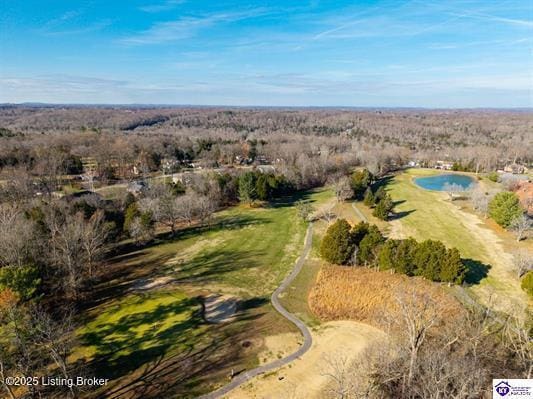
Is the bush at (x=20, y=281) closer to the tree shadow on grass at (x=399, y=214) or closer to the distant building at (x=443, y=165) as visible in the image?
the tree shadow on grass at (x=399, y=214)

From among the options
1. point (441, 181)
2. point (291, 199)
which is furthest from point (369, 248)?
point (441, 181)

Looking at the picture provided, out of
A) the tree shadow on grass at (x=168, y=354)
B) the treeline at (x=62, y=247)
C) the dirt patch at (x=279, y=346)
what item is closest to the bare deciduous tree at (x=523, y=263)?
the dirt patch at (x=279, y=346)

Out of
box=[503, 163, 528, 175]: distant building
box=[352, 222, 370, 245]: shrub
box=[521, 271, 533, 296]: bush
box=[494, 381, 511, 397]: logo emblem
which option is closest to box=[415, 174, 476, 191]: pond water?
box=[503, 163, 528, 175]: distant building

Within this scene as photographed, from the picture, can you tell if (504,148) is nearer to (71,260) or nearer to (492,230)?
(492,230)

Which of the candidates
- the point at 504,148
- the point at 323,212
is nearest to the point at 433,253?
the point at 323,212

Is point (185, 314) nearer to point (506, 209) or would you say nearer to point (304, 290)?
point (304, 290)

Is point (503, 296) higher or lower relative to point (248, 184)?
lower
